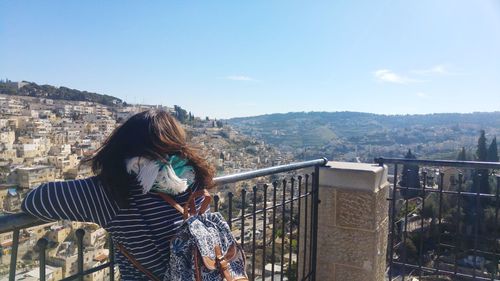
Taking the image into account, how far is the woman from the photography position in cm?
119

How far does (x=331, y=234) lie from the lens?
10.5 ft

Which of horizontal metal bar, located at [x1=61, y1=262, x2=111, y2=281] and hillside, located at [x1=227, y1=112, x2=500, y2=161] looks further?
hillside, located at [x1=227, y1=112, x2=500, y2=161]

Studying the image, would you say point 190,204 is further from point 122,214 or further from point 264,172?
point 264,172

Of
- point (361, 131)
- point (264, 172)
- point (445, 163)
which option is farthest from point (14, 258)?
point (361, 131)

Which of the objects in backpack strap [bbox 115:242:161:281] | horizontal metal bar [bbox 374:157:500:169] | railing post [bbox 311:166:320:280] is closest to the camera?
backpack strap [bbox 115:242:161:281]

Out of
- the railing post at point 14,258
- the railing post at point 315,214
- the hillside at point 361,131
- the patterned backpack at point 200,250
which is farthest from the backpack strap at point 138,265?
the hillside at point 361,131

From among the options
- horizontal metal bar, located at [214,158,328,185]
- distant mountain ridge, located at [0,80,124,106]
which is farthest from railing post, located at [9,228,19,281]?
distant mountain ridge, located at [0,80,124,106]

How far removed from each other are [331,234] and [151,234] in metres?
2.27

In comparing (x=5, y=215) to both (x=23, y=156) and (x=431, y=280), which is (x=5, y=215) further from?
(x=23, y=156)

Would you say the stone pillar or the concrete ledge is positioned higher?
the concrete ledge

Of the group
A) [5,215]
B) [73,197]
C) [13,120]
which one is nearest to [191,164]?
[73,197]

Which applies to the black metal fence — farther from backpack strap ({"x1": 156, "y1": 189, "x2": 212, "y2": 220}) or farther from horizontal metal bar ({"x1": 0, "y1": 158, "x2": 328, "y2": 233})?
backpack strap ({"x1": 156, "y1": 189, "x2": 212, "y2": 220})

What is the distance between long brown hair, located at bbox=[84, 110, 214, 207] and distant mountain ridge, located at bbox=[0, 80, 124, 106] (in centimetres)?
8613

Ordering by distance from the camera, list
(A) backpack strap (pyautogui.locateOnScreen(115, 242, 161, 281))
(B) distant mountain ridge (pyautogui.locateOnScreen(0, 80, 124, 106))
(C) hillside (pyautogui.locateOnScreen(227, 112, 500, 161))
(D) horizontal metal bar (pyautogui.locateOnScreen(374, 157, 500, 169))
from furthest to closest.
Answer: (B) distant mountain ridge (pyautogui.locateOnScreen(0, 80, 124, 106)) → (C) hillside (pyautogui.locateOnScreen(227, 112, 500, 161)) → (D) horizontal metal bar (pyautogui.locateOnScreen(374, 157, 500, 169)) → (A) backpack strap (pyautogui.locateOnScreen(115, 242, 161, 281))
